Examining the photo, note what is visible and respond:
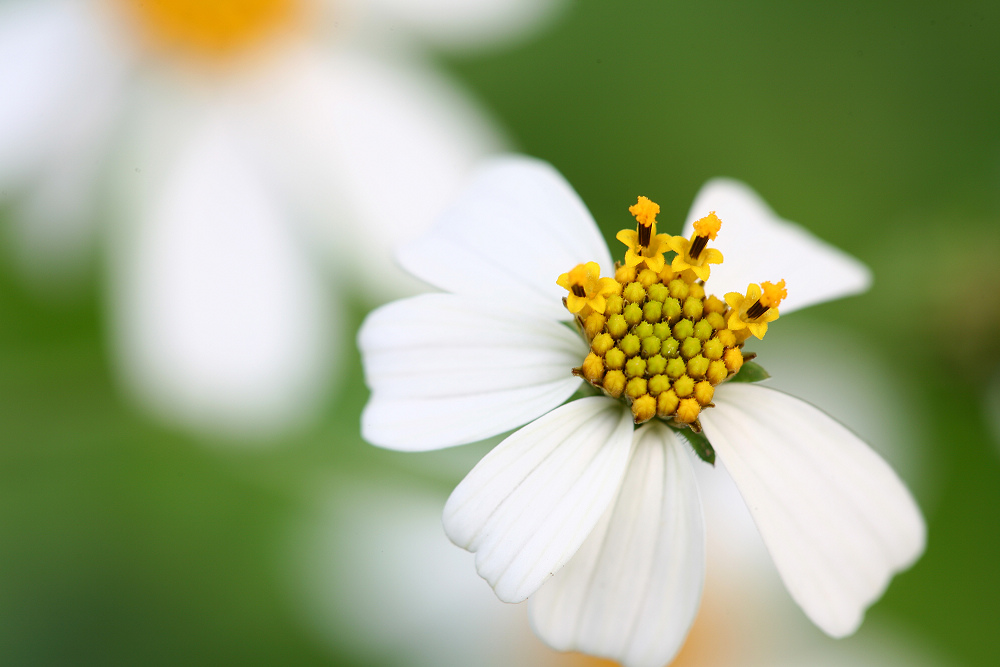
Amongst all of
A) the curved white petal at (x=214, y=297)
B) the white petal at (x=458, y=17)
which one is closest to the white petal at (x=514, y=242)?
the curved white petal at (x=214, y=297)

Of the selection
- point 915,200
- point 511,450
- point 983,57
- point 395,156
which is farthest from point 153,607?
point 983,57

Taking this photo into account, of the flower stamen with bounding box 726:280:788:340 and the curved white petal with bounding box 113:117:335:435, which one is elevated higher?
the flower stamen with bounding box 726:280:788:340

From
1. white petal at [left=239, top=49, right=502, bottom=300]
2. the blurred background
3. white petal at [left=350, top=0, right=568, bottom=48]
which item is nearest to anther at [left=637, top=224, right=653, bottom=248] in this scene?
the blurred background

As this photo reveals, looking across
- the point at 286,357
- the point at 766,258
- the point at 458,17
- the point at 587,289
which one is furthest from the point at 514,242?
the point at 458,17

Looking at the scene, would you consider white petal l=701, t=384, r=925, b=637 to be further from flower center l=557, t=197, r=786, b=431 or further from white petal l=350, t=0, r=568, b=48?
white petal l=350, t=0, r=568, b=48

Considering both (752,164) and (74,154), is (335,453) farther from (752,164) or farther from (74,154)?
(752,164)

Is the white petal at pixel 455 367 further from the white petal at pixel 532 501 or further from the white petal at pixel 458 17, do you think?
the white petal at pixel 458 17
